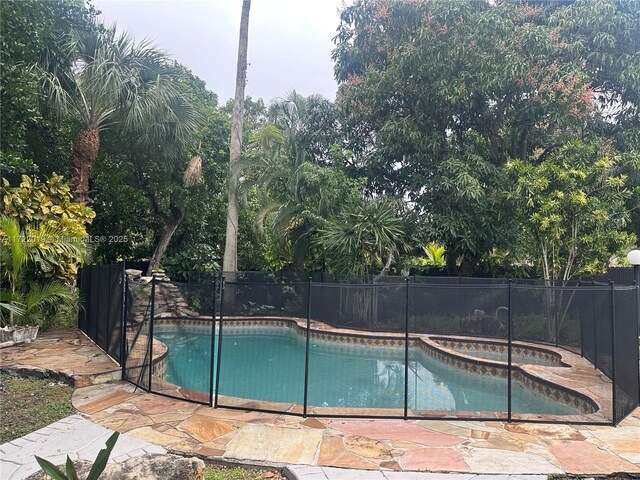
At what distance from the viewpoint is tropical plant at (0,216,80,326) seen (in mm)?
8266

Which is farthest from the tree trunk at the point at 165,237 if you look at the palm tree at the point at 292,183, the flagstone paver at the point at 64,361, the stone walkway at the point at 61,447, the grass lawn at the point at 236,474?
the grass lawn at the point at 236,474

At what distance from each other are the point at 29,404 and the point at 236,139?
11436 millimetres

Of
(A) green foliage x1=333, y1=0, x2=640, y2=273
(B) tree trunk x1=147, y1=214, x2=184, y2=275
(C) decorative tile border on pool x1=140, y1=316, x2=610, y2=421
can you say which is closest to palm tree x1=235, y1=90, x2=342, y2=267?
(A) green foliage x1=333, y1=0, x2=640, y2=273

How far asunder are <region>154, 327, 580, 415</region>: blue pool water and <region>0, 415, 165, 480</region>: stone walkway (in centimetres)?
271

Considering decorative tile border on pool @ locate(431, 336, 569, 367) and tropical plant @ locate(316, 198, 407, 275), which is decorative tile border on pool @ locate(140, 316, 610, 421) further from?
tropical plant @ locate(316, 198, 407, 275)

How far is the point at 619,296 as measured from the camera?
5.54 meters

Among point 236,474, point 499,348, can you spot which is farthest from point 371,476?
point 499,348

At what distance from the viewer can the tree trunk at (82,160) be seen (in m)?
11.3

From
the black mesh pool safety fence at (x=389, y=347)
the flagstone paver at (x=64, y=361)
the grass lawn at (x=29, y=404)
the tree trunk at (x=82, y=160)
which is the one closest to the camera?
the grass lawn at (x=29, y=404)

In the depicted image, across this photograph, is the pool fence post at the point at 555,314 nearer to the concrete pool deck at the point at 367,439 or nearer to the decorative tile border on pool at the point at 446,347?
the decorative tile border on pool at the point at 446,347

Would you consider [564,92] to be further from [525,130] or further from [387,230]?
[387,230]

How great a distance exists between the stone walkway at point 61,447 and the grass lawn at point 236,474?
0.65 meters

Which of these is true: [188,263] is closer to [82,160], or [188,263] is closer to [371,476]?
[82,160]

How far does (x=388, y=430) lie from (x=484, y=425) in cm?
117
